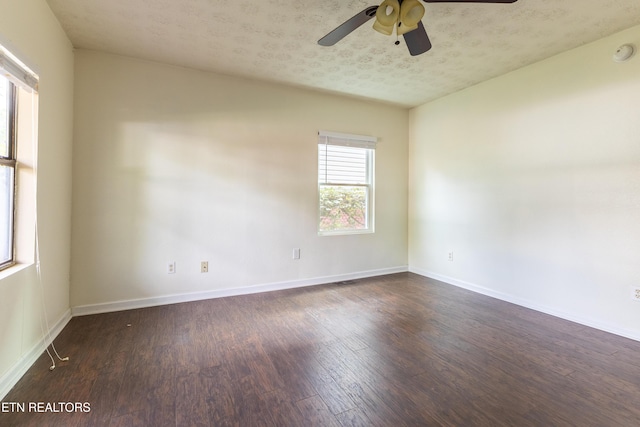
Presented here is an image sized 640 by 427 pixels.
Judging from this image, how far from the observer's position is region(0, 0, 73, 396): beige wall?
1695 mm

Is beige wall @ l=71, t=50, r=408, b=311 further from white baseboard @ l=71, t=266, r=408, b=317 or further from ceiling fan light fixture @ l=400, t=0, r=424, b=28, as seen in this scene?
ceiling fan light fixture @ l=400, t=0, r=424, b=28

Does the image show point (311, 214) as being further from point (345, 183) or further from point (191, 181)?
point (191, 181)

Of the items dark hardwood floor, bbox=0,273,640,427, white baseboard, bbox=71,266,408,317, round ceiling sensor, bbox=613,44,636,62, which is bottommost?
dark hardwood floor, bbox=0,273,640,427

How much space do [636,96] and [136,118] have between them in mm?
4616

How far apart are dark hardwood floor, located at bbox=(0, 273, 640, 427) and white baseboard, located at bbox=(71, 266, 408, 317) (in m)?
0.11

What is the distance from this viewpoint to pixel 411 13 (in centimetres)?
168

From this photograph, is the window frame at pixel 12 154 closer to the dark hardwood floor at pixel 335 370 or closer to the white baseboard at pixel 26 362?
the white baseboard at pixel 26 362

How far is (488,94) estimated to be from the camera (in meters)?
3.44

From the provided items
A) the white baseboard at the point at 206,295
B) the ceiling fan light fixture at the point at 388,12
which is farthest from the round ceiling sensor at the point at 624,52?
the white baseboard at the point at 206,295

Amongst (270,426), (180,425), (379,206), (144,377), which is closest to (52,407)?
(144,377)

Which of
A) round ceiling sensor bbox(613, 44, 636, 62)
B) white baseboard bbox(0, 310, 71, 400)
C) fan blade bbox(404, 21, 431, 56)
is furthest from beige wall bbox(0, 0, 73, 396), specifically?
round ceiling sensor bbox(613, 44, 636, 62)

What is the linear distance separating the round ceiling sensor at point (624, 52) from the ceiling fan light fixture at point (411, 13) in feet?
6.83

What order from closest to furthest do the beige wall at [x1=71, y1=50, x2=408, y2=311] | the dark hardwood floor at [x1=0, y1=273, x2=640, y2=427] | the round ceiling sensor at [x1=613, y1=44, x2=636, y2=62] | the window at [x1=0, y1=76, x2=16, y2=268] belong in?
the dark hardwood floor at [x1=0, y1=273, x2=640, y2=427] < the window at [x1=0, y1=76, x2=16, y2=268] < the round ceiling sensor at [x1=613, y1=44, x2=636, y2=62] < the beige wall at [x1=71, y1=50, x2=408, y2=311]

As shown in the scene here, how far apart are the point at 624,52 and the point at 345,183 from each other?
296 centimetres
